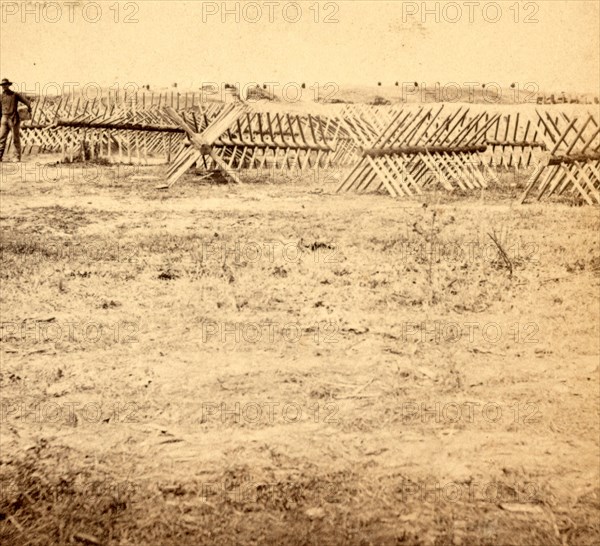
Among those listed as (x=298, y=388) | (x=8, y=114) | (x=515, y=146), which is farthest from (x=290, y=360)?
(x=515, y=146)

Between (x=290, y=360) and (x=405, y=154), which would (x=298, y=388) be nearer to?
(x=290, y=360)

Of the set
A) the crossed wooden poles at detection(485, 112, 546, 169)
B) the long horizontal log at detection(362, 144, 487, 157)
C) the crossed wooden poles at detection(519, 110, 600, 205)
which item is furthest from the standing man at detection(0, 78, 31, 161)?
the crossed wooden poles at detection(485, 112, 546, 169)

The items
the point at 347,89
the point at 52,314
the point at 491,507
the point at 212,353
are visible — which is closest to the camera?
the point at 491,507

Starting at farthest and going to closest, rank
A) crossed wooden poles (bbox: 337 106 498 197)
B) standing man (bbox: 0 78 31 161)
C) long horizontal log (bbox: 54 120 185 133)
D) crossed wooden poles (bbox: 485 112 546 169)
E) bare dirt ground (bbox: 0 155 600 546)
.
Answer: long horizontal log (bbox: 54 120 185 133) < crossed wooden poles (bbox: 485 112 546 169) < standing man (bbox: 0 78 31 161) < crossed wooden poles (bbox: 337 106 498 197) < bare dirt ground (bbox: 0 155 600 546)

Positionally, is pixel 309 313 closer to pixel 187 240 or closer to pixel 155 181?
pixel 187 240

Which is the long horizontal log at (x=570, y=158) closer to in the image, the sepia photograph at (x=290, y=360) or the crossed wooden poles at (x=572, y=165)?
the crossed wooden poles at (x=572, y=165)

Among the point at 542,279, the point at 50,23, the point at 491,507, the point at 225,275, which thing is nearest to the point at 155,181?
the point at 225,275

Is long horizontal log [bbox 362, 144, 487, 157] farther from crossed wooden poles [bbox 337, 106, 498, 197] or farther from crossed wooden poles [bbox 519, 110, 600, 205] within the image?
crossed wooden poles [bbox 519, 110, 600, 205]

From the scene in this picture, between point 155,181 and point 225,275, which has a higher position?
point 225,275
